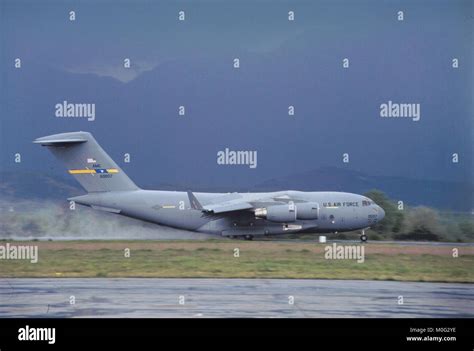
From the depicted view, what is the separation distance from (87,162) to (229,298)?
1909 cm

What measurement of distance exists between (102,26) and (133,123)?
6.84m

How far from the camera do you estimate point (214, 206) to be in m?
37.3

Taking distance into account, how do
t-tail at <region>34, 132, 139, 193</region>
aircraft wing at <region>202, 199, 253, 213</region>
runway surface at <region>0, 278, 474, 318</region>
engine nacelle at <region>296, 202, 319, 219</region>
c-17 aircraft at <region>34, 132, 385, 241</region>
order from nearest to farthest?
runway surface at <region>0, 278, 474, 318</region>, t-tail at <region>34, 132, 139, 193</region>, c-17 aircraft at <region>34, 132, 385, 241</region>, aircraft wing at <region>202, 199, 253, 213</region>, engine nacelle at <region>296, 202, 319, 219</region>

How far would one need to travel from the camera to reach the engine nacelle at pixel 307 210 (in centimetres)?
3725

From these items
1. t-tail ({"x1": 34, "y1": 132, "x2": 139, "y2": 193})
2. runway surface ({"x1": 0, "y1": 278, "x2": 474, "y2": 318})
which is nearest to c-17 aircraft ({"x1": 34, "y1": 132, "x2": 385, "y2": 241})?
t-tail ({"x1": 34, "y1": 132, "x2": 139, "y2": 193})

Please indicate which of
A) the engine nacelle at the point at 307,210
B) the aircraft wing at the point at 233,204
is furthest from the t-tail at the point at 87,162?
the engine nacelle at the point at 307,210

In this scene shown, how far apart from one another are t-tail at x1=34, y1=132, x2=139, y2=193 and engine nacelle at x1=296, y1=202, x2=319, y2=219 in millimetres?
7666

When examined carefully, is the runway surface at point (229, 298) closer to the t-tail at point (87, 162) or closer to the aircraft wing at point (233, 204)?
the t-tail at point (87, 162)

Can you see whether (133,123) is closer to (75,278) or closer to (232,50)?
(232,50)

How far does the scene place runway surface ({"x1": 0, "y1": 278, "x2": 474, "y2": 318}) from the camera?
16250 millimetres

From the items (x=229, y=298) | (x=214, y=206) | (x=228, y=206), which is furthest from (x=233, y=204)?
(x=229, y=298)

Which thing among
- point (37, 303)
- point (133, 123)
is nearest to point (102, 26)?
point (133, 123)

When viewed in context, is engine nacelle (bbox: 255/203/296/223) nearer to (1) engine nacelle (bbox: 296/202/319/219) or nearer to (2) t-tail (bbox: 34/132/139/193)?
(1) engine nacelle (bbox: 296/202/319/219)

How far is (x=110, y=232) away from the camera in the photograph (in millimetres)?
37219
